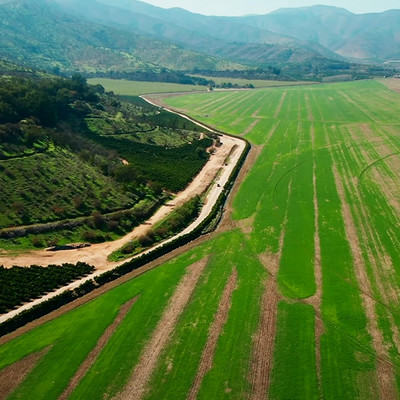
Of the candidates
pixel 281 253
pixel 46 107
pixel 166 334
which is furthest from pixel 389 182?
pixel 46 107

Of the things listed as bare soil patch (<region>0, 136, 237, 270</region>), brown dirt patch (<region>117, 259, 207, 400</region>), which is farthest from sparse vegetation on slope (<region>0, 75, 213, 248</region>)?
brown dirt patch (<region>117, 259, 207, 400</region>)

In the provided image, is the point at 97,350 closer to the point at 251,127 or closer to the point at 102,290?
the point at 102,290

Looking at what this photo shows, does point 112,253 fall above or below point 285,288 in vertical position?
below

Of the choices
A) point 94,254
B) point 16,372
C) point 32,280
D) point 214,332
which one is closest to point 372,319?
point 214,332

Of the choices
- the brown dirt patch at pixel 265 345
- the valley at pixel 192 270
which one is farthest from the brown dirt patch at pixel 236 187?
the brown dirt patch at pixel 265 345

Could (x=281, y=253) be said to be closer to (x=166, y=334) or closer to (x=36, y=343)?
(x=166, y=334)
